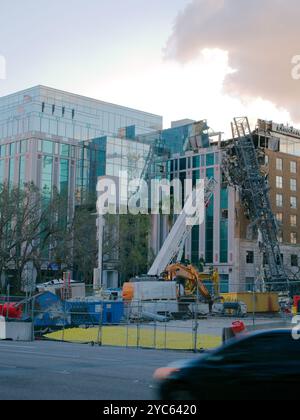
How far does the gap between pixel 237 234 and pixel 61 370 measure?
68850 mm

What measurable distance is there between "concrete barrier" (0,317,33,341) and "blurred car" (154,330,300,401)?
2279cm

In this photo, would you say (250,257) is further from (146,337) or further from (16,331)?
(16,331)

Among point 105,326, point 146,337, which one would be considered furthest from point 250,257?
point 146,337

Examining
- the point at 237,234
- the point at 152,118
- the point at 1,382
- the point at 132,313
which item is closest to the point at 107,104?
the point at 152,118

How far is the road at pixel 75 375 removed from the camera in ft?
39.1

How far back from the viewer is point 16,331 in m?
31.6

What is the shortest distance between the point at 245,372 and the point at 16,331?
2416cm

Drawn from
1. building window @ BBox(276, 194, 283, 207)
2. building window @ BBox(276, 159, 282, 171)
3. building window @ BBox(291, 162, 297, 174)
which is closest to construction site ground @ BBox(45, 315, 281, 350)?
building window @ BBox(276, 194, 283, 207)

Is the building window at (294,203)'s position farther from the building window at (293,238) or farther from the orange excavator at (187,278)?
the orange excavator at (187,278)

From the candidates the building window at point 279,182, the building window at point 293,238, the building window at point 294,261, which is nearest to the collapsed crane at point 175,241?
the building window at point 279,182

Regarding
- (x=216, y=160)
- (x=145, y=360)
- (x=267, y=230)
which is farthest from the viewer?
(x=216, y=160)
